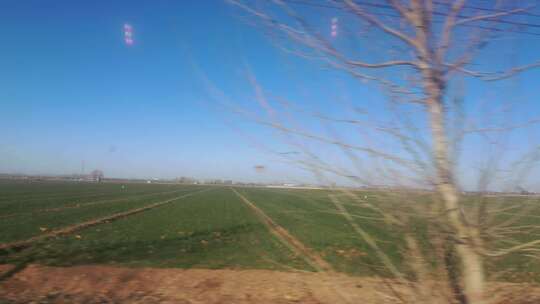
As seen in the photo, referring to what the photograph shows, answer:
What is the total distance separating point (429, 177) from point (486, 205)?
1.69 feet

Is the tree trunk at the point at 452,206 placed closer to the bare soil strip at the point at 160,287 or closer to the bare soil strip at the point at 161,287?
the bare soil strip at the point at 161,287

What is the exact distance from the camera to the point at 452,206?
9.30 ft

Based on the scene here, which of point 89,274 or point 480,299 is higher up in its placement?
point 480,299

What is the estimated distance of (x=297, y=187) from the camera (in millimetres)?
3109

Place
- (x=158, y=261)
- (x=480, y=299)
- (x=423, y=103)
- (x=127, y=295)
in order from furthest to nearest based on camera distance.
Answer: (x=158, y=261), (x=127, y=295), (x=423, y=103), (x=480, y=299)

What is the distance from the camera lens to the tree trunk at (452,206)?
9.28 feet

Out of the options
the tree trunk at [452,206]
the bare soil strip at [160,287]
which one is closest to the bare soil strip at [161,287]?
the bare soil strip at [160,287]

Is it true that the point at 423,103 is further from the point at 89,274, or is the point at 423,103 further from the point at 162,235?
the point at 162,235

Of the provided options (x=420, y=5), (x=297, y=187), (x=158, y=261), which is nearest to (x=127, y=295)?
(x=158, y=261)

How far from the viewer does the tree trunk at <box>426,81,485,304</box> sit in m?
2.83

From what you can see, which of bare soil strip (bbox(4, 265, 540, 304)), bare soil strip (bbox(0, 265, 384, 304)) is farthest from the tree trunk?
bare soil strip (bbox(0, 265, 384, 304))

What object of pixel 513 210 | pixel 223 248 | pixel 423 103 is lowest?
pixel 223 248

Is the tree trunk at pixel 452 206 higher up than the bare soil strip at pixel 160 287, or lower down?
higher up

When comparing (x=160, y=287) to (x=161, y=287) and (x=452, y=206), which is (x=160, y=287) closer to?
(x=161, y=287)
